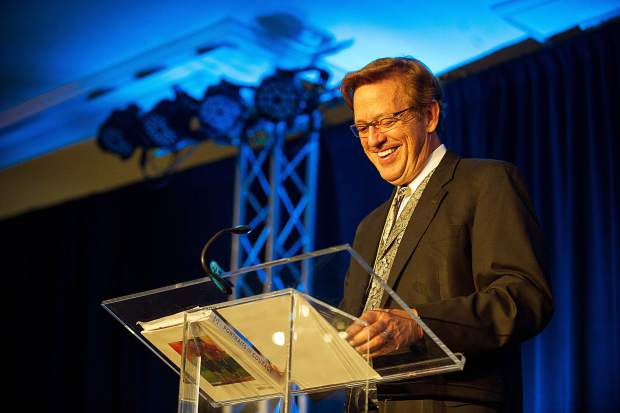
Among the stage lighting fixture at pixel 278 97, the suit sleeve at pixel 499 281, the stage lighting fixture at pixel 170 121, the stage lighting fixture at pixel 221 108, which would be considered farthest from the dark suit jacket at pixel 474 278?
the stage lighting fixture at pixel 170 121

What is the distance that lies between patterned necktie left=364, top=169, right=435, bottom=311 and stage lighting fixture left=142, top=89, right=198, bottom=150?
366 cm

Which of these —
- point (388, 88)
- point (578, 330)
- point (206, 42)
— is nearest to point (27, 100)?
point (206, 42)

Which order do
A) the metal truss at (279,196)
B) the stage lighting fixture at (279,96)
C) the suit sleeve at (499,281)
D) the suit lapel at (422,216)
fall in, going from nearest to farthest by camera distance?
the suit sleeve at (499,281) → the suit lapel at (422,216) → the stage lighting fixture at (279,96) → the metal truss at (279,196)

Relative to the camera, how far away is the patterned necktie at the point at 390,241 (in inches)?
86.4

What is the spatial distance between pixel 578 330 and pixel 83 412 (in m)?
4.37

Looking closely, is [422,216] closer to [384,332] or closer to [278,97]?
[384,332]

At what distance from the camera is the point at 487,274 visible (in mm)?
2023

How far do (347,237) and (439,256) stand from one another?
3.80 m

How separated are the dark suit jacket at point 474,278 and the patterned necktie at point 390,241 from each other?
0.12 feet

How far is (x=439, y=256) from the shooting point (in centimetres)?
211

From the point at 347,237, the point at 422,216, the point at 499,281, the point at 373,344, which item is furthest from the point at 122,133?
the point at 373,344

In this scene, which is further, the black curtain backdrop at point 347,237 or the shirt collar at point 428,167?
the black curtain backdrop at point 347,237

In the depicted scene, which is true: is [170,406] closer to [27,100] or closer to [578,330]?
[27,100]

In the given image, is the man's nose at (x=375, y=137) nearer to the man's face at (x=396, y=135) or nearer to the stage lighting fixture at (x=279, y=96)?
the man's face at (x=396, y=135)
